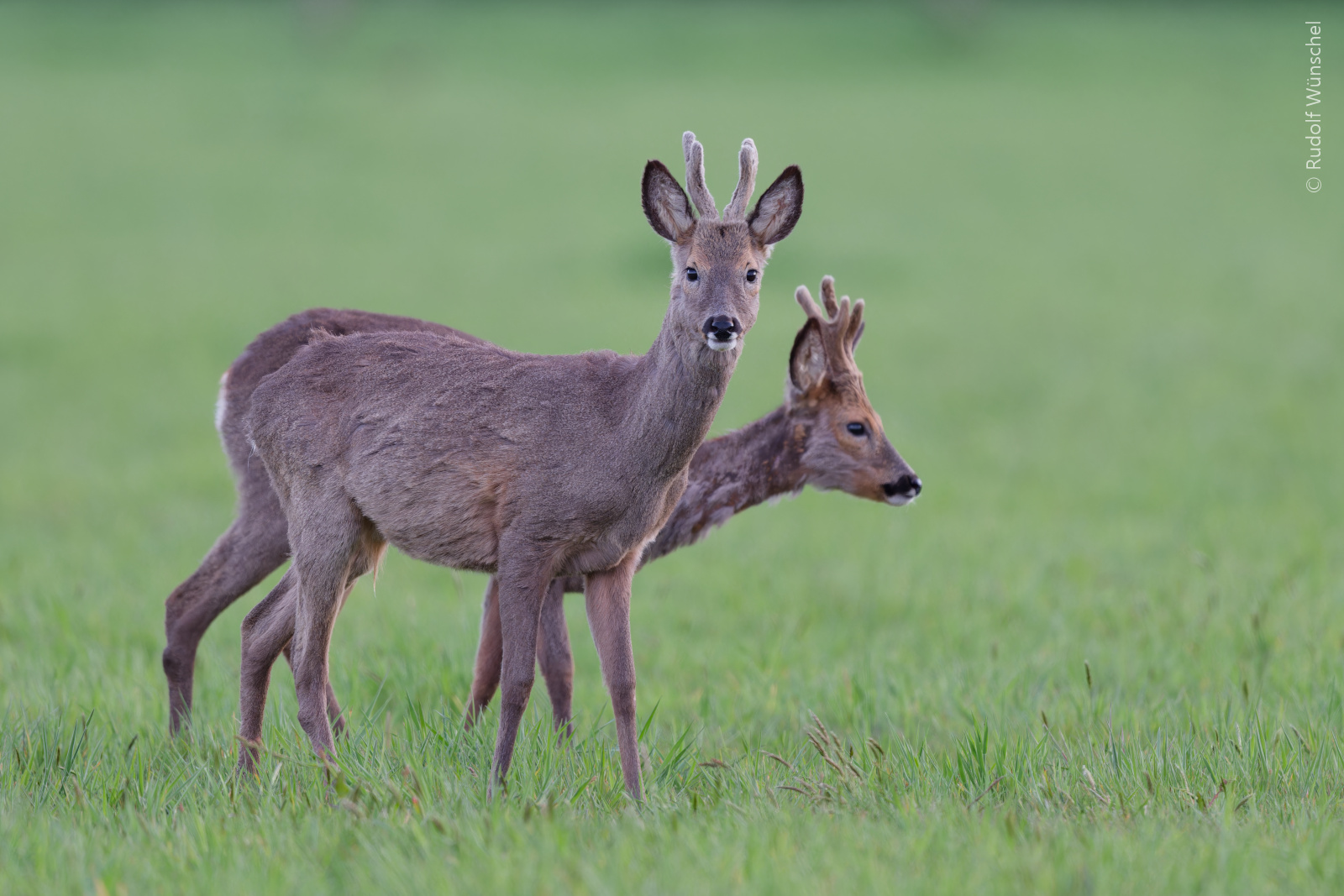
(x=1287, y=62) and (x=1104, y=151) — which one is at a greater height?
(x=1287, y=62)

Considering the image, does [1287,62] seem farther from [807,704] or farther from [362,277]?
[807,704]

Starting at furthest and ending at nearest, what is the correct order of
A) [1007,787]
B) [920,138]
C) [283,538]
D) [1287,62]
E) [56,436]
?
[1287,62] → [920,138] → [56,436] → [283,538] → [1007,787]

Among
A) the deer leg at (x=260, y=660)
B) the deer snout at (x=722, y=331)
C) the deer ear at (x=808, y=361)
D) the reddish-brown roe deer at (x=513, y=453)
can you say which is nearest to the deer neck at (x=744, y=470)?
the deer ear at (x=808, y=361)

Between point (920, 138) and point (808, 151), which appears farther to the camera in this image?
point (920, 138)

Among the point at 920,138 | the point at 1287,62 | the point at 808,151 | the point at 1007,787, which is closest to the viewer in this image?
the point at 1007,787

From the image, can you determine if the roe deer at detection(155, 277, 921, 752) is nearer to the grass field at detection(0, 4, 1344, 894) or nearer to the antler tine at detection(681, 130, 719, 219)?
the grass field at detection(0, 4, 1344, 894)

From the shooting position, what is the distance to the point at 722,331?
4.48 meters

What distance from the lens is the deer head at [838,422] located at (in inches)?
250

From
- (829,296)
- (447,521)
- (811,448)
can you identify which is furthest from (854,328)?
(447,521)

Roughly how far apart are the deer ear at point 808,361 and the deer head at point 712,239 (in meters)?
1.43

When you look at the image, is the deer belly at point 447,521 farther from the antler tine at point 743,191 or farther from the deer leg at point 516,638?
the antler tine at point 743,191

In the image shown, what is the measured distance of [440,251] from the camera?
62.0 feet

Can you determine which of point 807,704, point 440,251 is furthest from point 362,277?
point 807,704

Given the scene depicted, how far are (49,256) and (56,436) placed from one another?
6.76m
